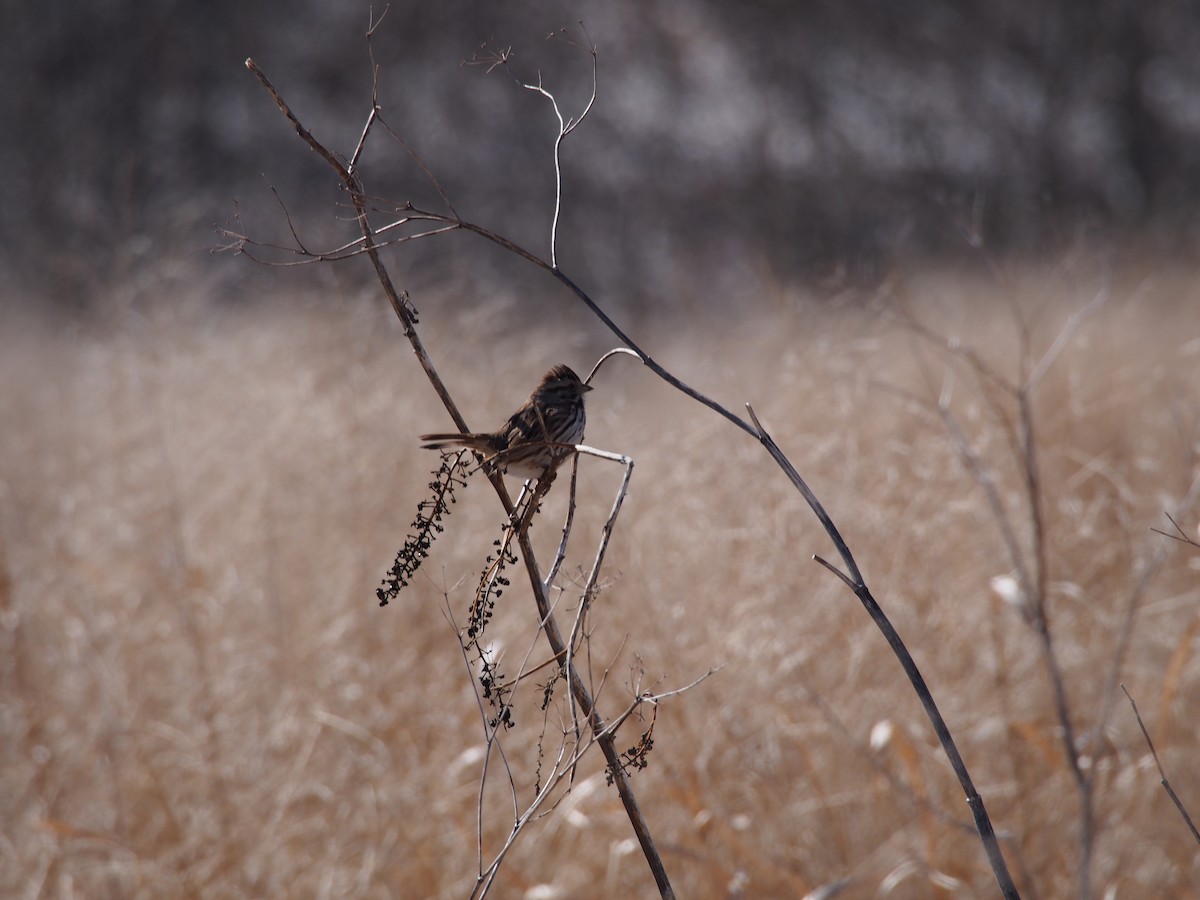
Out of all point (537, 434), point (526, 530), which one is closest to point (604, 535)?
point (526, 530)

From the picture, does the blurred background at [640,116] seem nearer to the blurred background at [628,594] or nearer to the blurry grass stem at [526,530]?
the blurred background at [628,594]

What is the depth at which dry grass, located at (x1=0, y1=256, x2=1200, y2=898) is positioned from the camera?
2.23 meters

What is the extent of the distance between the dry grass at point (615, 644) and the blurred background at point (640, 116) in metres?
5.69

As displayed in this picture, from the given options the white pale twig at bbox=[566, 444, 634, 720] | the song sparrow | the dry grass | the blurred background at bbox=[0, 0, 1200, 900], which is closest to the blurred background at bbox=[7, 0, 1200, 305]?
the blurred background at bbox=[0, 0, 1200, 900]

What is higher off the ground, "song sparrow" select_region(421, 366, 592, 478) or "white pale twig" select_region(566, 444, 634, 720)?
"song sparrow" select_region(421, 366, 592, 478)

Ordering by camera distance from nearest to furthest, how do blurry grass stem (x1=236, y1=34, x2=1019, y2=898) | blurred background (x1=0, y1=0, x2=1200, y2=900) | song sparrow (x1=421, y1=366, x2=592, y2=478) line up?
blurry grass stem (x1=236, y1=34, x2=1019, y2=898)
song sparrow (x1=421, y1=366, x2=592, y2=478)
blurred background (x1=0, y1=0, x2=1200, y2=900)

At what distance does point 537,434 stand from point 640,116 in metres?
9.63

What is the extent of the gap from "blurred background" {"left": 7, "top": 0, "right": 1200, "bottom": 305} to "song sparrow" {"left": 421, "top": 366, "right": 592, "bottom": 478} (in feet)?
25.0

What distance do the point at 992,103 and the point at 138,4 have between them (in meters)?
8.90

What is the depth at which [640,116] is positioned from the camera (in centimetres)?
1038

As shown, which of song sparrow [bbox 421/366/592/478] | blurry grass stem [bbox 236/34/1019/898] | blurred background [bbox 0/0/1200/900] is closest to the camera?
blurry grass stem [bbox 236/34/1019/898]

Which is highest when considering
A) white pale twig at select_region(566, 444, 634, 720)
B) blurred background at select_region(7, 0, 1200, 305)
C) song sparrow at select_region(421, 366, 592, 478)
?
blurred background at select_region(7, 0, 1200, 305)

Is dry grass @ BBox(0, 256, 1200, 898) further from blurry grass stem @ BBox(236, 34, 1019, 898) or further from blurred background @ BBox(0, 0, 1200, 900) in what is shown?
blurry grass stem @ BBox(236, 34, 1019, 898)

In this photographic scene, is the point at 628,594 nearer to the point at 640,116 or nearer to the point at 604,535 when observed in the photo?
the point at 604,535
